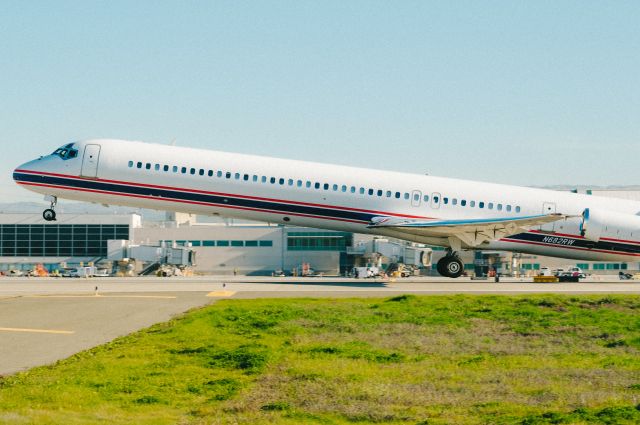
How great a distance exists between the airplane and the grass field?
14045 millimetres

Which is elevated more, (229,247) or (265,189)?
(265,189)

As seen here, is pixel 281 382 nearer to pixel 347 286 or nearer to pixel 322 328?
pixel 322 328

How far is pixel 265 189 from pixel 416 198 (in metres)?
Answer: 8.26

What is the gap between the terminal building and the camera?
9106 centimetres

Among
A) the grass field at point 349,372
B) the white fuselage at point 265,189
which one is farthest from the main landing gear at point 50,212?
the grass field at point 349,372

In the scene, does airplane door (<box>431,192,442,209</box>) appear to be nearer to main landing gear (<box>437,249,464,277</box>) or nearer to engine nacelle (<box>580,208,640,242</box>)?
main landing gear (<box>437,249,464,277</box>)

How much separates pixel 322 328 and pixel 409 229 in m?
18.6

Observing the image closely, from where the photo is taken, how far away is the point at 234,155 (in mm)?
42156

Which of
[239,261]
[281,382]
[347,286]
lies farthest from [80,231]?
[281,382]

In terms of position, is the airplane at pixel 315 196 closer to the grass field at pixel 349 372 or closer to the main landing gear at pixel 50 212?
the main landing gear at pixel 50 212

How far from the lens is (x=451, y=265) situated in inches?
1704

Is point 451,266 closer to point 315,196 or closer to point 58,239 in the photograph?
point 315,196

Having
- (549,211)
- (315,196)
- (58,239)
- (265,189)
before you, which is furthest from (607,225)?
(58,239)

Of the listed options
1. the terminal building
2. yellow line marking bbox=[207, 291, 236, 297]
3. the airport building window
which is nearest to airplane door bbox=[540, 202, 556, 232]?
yellow line marking bbox=[207, 291, 236, 297]
